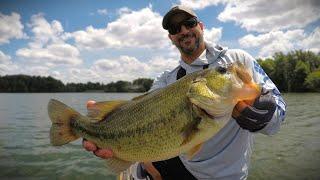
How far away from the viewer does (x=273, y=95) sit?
345 cm

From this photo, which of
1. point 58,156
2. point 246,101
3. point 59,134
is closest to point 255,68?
point 246,101

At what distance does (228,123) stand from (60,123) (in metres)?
1.69

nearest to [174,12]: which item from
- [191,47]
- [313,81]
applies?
[191,47]

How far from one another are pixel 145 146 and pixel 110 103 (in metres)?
0.59

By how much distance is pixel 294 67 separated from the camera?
256 feet

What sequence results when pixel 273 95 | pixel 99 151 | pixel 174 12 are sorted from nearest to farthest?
pixel 99 151, pixel 273 95, pixel 174 12

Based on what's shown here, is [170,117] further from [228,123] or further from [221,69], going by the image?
[228,123]

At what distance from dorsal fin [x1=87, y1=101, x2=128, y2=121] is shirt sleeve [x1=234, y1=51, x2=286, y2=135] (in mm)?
1260

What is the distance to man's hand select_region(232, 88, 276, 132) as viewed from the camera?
2957 mm

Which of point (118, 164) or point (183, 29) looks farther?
point (183, 29)

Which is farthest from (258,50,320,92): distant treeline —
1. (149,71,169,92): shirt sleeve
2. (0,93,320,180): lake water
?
(149,71,169,92): shirt sleeve

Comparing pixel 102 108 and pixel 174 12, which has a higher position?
pixel 174 12

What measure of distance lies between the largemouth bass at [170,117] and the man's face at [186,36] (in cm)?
143

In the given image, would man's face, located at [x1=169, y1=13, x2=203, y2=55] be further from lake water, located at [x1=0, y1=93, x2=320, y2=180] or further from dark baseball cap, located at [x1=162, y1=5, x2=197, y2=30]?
lake water, located at [x1=0, y1=93, x2=320, y2=180]
